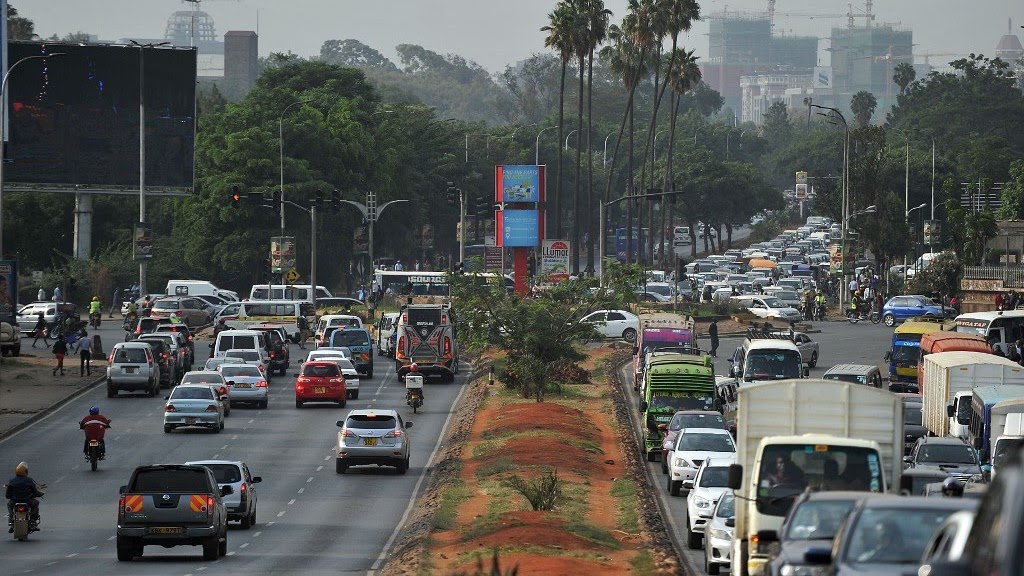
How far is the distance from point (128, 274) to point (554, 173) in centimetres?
7404

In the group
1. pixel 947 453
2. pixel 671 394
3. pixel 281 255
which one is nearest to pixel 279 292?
pixel 281 255

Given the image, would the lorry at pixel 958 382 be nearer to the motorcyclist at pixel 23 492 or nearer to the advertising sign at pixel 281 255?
the motorcyclist at pixel 23 492

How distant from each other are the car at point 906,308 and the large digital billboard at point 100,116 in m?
35.0

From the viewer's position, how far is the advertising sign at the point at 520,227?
9544 cm

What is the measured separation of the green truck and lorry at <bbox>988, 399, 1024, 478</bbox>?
877 cm

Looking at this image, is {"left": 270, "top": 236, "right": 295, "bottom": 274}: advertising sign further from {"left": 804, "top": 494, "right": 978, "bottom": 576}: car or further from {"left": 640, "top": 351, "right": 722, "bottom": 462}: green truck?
{"left": 804, "top": 494, "right": 978, "bottom": 576}: car

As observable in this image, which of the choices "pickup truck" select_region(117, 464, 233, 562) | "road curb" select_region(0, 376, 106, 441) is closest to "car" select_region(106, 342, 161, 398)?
"road curb" select_region(0, 376, 106, 441)

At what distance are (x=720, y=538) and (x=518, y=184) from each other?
74.5 meters

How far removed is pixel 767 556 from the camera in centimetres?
1933

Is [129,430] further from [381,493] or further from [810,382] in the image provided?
[810,382]

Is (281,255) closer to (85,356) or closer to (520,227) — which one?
(520,227)

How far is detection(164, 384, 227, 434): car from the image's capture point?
46031 millimetres

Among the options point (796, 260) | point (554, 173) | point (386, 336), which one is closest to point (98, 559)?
point (386, 336)

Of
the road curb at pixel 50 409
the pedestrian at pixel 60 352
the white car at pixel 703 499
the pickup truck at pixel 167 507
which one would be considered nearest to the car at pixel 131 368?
the road curb at pixel 50 409
